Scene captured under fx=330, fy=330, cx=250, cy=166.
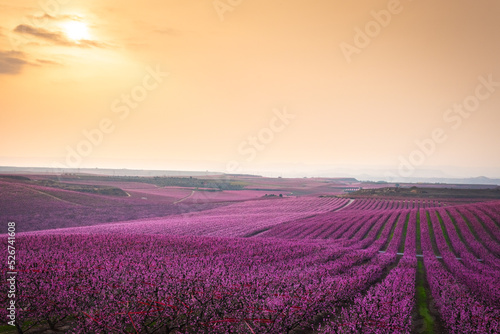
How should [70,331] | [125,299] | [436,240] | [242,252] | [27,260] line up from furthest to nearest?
[436,240]
[242,252]
[27,260]
[125,299]
[70,331]

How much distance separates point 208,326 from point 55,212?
40.9 m

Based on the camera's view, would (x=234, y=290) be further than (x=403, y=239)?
No

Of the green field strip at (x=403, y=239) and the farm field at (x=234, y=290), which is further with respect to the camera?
the green field strip at (x=403, y=239)

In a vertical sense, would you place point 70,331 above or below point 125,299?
below

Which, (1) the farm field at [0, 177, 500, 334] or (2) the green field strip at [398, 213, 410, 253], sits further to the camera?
(2) the green field strip at [398, 213, 410, 253]

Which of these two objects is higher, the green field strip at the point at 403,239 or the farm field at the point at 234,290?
the farm field at the point at 234,290

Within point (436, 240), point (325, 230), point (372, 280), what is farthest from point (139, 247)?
point (436, 240)

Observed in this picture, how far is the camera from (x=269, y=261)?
14500 millimetres

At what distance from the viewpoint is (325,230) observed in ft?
99.7

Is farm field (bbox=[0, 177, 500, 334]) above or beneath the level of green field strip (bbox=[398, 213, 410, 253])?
above

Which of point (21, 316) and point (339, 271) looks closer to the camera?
point (21, 316)

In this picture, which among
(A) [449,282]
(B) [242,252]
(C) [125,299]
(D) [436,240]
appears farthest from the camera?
(D) [436,240]

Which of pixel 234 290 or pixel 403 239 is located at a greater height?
pixel 234 290

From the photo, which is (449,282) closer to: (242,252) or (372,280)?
(372,280)
